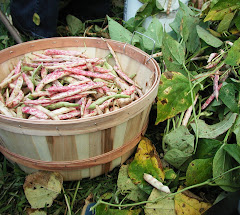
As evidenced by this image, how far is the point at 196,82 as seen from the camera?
1273 mm

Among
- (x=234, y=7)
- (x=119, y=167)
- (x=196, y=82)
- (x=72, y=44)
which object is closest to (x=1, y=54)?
(x=72, y=44)

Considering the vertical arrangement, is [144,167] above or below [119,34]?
below

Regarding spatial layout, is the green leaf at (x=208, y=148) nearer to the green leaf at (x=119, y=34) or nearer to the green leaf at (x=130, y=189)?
the green leaf at (x=130, y=189)

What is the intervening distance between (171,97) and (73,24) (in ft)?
4.05

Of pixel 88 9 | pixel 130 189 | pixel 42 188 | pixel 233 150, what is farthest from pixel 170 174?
pixel 88 9

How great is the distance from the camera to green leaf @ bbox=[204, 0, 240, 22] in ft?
4.38

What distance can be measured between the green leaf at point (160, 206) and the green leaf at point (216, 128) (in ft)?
1.14

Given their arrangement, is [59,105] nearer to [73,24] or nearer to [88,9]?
[73,24]

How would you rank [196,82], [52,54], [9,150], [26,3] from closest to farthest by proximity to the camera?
[9,150]
[196,82]
[52,54]
[26,3]

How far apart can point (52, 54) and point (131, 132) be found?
701 millimetres

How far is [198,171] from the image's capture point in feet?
3.70

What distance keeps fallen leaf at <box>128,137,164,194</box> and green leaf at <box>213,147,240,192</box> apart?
0.25 metres

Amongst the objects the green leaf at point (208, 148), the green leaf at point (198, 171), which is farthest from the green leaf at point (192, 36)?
the green leaf at point (198, 171)

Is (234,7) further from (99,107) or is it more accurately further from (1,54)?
(1,54)
